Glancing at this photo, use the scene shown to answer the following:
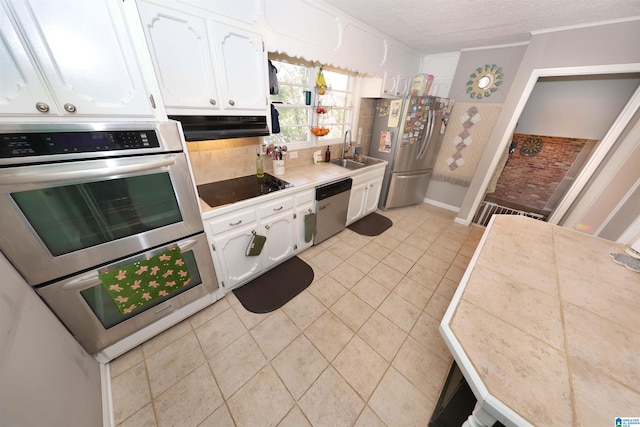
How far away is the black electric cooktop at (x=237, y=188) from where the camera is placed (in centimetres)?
163

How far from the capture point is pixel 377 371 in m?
1.38

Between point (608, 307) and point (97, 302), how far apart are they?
2576 mm

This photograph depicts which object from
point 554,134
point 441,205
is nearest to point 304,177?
point 441,205

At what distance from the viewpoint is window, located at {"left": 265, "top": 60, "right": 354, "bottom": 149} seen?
2.22 meters

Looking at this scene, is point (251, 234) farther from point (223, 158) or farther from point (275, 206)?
point (223, 158)

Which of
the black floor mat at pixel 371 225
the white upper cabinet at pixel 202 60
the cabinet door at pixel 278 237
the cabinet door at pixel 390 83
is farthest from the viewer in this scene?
the black floor mat at pixel 371 225

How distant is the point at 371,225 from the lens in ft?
9.93

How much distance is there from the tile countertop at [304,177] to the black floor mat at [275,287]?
33.1 inches

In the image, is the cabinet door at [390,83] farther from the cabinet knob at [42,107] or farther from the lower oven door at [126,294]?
the cabinet knob at [42,107]

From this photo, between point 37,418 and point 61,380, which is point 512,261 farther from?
point 61,380

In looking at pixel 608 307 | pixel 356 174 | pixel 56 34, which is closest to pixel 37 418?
pixel 56 34

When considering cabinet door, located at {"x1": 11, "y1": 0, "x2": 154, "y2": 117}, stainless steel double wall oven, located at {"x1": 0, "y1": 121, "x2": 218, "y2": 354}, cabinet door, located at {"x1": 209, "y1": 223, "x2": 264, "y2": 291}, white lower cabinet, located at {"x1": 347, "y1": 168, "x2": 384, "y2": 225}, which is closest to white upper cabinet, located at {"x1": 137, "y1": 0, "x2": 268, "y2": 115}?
cabinet door, located at {"x1": 11, "y1": 0, "x2": 154, "y2": 117}

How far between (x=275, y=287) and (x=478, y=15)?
323 centimetres

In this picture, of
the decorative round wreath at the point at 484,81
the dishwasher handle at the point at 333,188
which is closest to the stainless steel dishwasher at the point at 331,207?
the dishwasher handle at the point at 333,188
